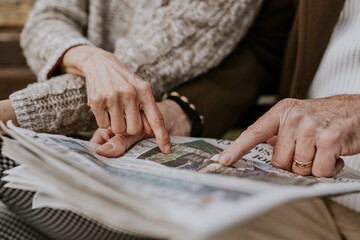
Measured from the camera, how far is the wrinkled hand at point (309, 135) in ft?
2.10

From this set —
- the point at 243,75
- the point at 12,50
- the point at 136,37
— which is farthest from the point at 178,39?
the point at 12,50

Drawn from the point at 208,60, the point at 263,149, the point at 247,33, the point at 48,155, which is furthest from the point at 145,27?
the point at 48,155

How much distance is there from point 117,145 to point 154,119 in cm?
7

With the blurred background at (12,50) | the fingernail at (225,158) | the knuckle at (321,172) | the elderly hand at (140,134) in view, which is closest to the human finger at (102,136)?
the elderly hand at (140,134)

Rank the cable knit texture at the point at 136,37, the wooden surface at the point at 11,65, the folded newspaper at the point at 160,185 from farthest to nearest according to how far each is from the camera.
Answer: the wooden surface at the point at 11,65 → the cable knit texture at the point at 136,37 → the folded newspaper at the point at 160,185

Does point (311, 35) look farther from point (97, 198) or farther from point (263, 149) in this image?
point (97, 198)

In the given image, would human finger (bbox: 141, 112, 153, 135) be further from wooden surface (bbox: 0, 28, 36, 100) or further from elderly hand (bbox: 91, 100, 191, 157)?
wooden surface (bbox: 0, 28, 36, 100)

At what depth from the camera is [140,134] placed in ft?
2.55

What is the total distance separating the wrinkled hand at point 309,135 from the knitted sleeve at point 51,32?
0.40 m

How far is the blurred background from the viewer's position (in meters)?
1.38

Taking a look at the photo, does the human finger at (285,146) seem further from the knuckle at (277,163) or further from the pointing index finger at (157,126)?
the pointing index finger at (157,126)

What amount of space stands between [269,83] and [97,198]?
78cm

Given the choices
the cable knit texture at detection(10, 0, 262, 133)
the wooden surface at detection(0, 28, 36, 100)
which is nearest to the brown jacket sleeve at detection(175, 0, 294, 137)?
the cable knit texture at detection(10, 0, 262, 133)

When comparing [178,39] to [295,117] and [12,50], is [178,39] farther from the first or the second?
[12,50]
